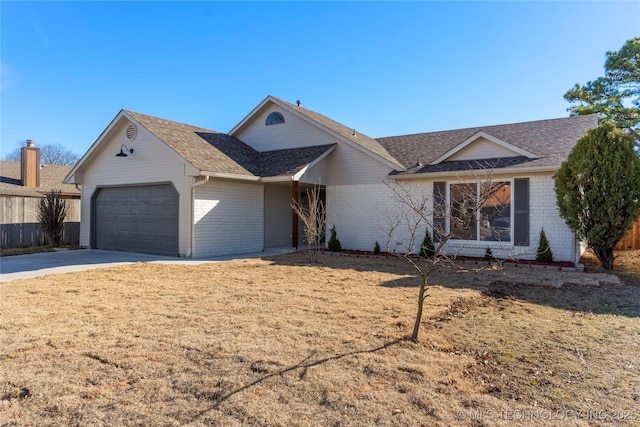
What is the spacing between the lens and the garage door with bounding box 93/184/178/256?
1218cm

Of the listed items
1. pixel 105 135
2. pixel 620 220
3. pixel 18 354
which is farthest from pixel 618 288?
pixel 105 135

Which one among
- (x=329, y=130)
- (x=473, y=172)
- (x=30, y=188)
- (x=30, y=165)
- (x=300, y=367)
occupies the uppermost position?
(x=329, y=130)

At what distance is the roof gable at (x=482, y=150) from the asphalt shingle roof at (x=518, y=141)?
1.28 ft

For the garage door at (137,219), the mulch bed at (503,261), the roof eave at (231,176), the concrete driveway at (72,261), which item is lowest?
the concrete driveway at (72,261)

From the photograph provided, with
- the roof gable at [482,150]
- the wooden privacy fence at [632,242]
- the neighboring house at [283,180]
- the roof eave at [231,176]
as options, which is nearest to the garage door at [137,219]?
the neighboring house at [283,180]

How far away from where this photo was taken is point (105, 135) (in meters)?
13.4

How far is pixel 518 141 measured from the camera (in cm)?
1230

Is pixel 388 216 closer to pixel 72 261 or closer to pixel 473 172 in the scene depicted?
pixel 473 172

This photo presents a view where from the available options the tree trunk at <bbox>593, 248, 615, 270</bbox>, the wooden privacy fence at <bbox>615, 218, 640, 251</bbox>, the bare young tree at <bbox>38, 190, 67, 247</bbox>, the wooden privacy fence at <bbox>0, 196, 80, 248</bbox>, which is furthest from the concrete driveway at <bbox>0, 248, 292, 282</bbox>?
the wooden privacy fence at <bbox>615, 218, 640, 251</bbox>

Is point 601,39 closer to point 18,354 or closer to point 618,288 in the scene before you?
point 618,288

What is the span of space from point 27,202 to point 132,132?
23.4ft

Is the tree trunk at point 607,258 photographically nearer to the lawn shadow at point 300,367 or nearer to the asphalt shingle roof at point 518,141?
the asphalt shingle roof at point 518,141

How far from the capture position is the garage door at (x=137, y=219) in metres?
12.2

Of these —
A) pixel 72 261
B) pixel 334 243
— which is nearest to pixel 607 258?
pixel 334 243
